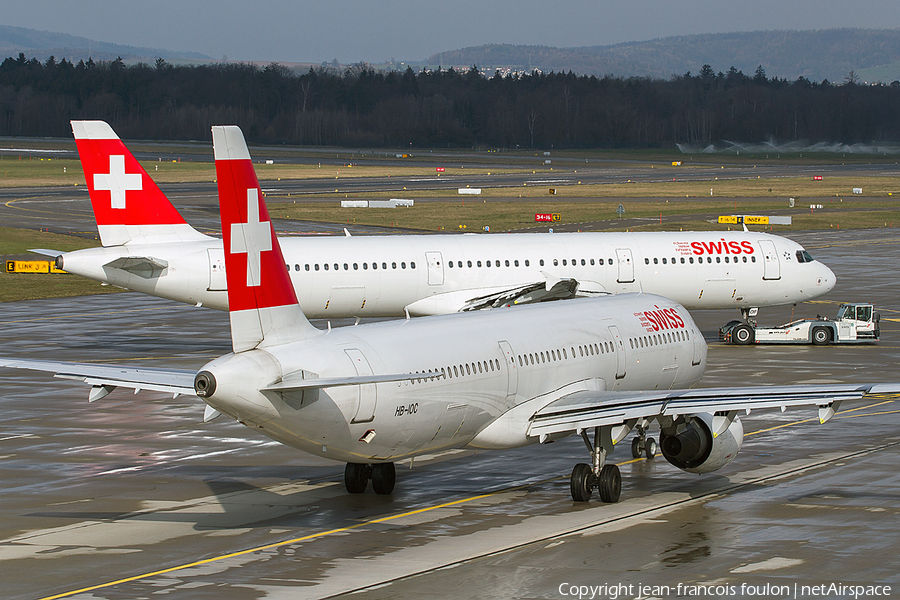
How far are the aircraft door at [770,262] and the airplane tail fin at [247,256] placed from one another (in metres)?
35.5

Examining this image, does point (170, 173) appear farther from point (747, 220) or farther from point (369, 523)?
point (369, 523)

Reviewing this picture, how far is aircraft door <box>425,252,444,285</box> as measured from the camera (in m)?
49.8

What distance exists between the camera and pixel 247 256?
825 inches

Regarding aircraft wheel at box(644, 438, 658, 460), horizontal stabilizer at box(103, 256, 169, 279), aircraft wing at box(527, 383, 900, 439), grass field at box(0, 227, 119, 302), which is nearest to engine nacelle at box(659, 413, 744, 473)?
aircraft wing at box(527, 383, 900, 439)

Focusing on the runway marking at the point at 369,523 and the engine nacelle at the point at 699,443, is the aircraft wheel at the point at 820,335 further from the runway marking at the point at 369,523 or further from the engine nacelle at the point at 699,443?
the engine nacelle at the point at 699,443

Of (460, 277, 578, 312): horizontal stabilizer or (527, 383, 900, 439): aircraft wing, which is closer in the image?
(527, 383, 900, 439): aircraft wing

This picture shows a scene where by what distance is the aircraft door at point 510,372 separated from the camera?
25266mm

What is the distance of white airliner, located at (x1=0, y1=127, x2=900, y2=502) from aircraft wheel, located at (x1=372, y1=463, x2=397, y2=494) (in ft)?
0.10

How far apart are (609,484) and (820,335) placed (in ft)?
95.4

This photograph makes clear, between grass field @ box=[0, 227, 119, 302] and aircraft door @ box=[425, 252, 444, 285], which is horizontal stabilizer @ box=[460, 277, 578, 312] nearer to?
aircraft door @ box=[425, 252, 444, 285]

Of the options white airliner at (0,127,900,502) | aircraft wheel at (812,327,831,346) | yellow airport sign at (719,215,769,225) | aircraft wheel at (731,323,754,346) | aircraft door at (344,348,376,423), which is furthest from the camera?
yellow airport sign at (719,215,769,225)

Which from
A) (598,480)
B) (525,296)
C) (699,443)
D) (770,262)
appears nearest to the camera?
(598,480)

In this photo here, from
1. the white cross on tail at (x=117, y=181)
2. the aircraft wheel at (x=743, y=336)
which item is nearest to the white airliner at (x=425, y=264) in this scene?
the white cross on tail at (x=117, y=181)

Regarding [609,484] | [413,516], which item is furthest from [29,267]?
[609,484]
